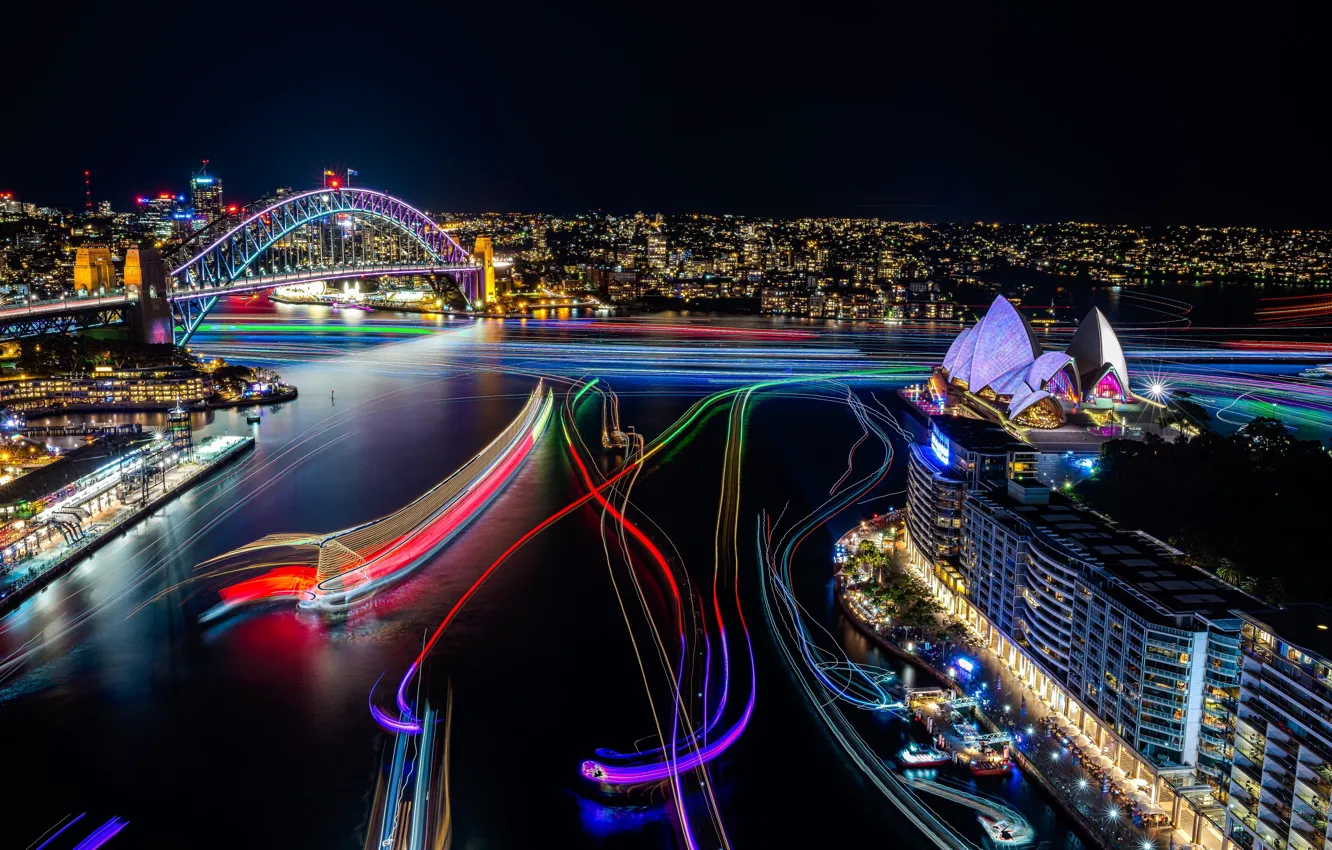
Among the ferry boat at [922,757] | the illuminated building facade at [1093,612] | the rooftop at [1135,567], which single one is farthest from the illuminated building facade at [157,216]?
the ferry boat at [922,757]

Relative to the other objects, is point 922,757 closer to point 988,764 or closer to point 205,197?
point 988,764

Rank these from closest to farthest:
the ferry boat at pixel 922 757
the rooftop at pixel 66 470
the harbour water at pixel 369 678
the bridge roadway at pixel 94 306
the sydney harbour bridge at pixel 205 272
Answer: the harbour water at pixel 369 678, the ferry boat at pixel 922 757, the rooftop at pixel 66 470, the bridge roadway at pixel 94 306, the sydney harbour bridge at pixel 205 272

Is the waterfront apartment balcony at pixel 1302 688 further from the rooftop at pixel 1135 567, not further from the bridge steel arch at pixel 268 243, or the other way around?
the bridge steel arch at pixel 268 243

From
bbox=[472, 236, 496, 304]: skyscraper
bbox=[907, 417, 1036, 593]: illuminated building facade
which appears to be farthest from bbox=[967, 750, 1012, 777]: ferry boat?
bbox=[472, 236, 496, 304]: skyscraper

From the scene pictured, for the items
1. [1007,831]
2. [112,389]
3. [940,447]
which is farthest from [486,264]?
[1007,831]

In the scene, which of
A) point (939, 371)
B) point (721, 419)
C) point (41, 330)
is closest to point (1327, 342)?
point (939, 371)

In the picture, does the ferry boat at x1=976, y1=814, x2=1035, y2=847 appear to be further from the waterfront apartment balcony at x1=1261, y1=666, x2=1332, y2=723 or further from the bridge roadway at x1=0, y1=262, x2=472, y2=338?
the bridge roadway at x1=0, y1=262, x2=472, y2=338
